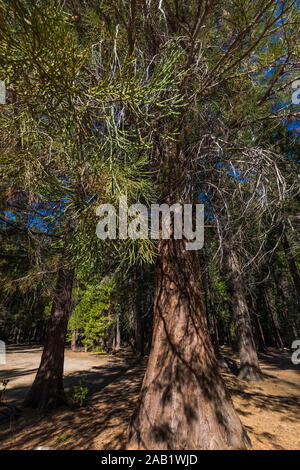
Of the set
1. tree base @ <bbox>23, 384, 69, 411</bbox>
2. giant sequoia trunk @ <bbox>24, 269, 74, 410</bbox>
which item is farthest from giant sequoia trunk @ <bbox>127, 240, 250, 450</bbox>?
tree base @ <bbox>23, 384, 69, 411</bbox>

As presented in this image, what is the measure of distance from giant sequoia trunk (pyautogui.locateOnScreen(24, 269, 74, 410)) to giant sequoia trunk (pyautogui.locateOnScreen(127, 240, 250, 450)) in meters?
2.93

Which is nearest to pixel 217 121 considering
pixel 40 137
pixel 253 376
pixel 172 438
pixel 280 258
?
pixel 40 137

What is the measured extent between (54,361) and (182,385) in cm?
393

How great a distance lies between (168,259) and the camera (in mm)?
4098

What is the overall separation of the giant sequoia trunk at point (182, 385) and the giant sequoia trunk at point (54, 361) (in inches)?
115

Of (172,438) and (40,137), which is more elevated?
(40,137)

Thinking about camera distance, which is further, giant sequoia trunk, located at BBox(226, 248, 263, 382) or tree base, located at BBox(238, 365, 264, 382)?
giant sequoia trunk, located at BBox(226, 248, 263, 382)

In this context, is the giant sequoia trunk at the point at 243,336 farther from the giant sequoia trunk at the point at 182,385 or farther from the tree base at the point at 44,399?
the tree base at the point at 44,399

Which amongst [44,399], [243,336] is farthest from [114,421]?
[243,336]

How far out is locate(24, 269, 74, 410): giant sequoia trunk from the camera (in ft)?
18.2

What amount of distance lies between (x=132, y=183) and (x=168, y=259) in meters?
1.59

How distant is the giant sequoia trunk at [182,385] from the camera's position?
3.09 m

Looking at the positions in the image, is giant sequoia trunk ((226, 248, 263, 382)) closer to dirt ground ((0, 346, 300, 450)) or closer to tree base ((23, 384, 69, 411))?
dirt ground ((0, 346, 300, 450))

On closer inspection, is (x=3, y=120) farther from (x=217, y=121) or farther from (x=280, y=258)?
(x=280, y=258)
